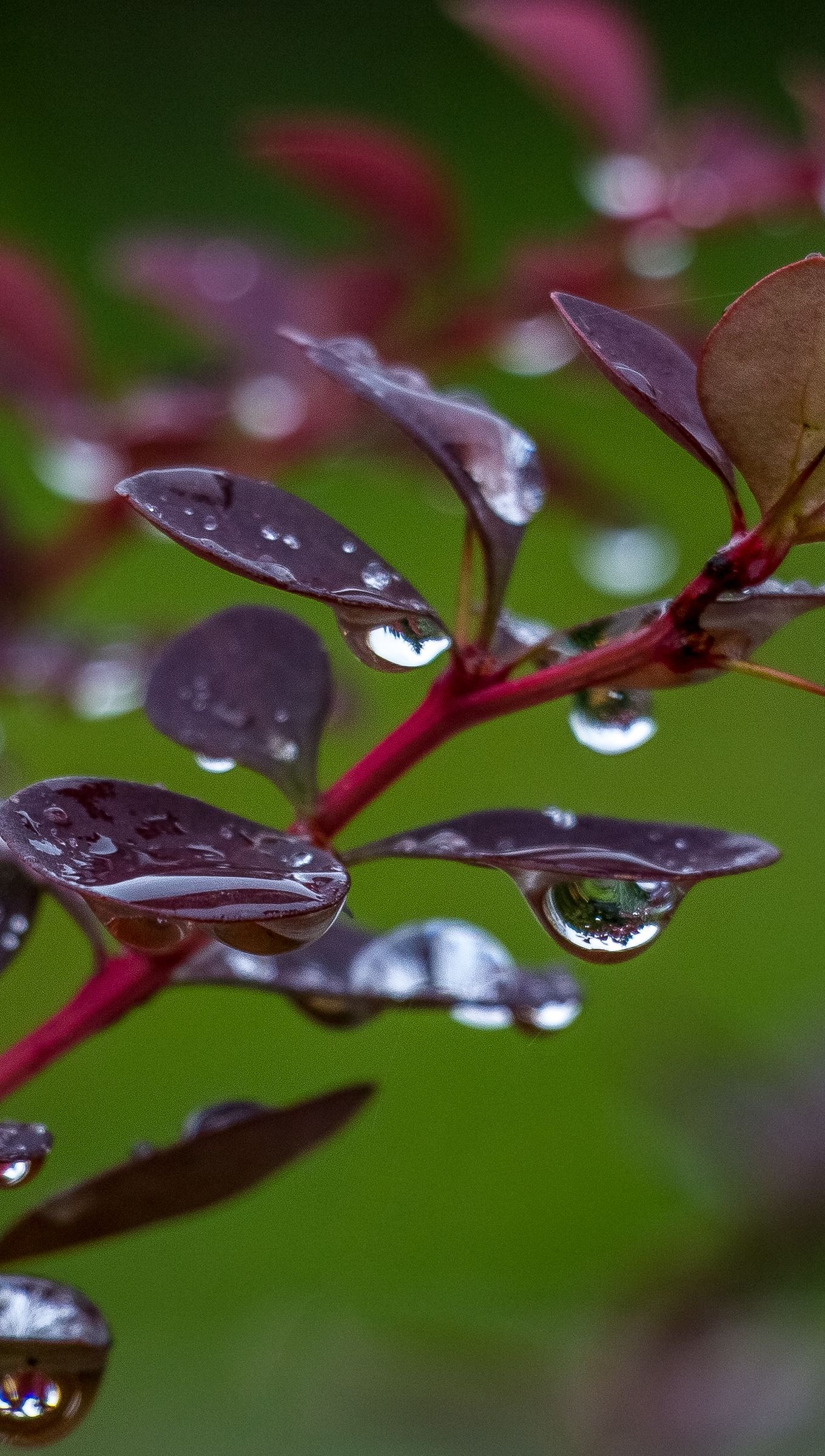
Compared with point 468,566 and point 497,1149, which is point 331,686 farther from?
point 497,1149

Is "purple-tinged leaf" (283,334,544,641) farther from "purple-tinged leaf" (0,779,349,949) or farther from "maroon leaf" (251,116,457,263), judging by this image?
"maroon leaf" (251,116,457,263)

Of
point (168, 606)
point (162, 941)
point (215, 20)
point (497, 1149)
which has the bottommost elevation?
point (497, 1149)

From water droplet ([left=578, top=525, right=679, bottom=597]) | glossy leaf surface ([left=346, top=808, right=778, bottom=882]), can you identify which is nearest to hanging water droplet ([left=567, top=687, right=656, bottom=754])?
glossy leaf surface ([left=346, top=808, right=778, bottom=882])

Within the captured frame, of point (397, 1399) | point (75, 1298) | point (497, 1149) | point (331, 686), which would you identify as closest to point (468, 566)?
point (331, 686)

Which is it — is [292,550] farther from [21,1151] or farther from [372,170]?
[372,170]

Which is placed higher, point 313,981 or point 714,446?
point 714,446
